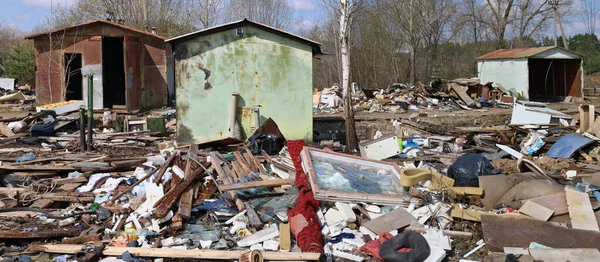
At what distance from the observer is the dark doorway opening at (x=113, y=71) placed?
23.7 meters

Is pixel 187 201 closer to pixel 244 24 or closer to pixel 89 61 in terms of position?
pixel 244 24

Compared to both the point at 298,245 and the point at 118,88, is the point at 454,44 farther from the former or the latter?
the point at 298,245

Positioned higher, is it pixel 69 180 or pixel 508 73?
pixel 508 73

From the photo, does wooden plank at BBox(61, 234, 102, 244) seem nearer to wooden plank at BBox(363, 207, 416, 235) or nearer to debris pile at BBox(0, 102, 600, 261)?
debris pile at BBox(0, 102, 600, 261)

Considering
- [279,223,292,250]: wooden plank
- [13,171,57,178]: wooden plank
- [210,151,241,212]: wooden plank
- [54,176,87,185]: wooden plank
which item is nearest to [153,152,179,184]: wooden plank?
[210,151,241,212]: wooden plank

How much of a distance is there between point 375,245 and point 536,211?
2.25 m

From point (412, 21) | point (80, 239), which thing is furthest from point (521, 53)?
point (80, 239)

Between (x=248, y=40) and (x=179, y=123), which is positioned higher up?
(x=248, y=40)

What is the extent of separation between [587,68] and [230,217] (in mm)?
34830

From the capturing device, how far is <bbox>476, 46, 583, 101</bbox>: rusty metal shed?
2481 cm

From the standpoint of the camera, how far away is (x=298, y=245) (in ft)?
21.5

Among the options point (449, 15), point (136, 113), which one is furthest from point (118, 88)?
point (449, 15)

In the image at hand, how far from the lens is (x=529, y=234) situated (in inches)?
263

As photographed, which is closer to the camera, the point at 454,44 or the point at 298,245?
the point at 298,245
